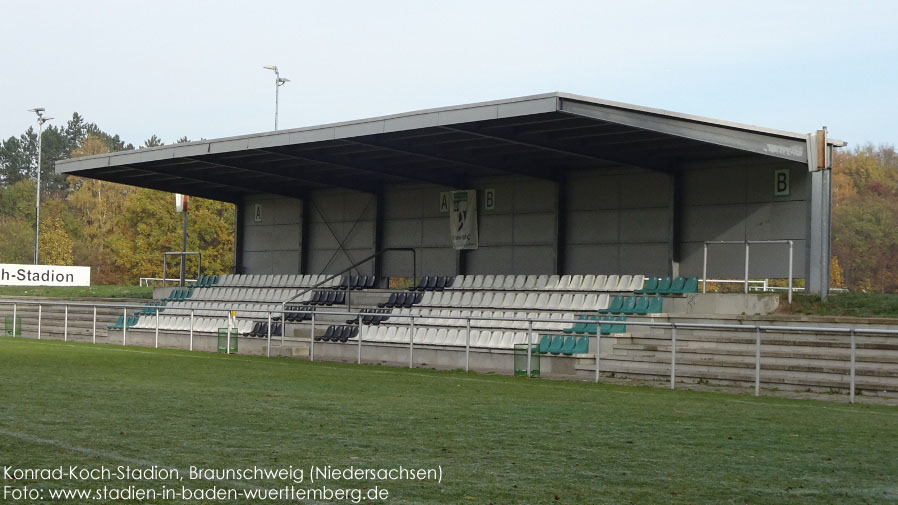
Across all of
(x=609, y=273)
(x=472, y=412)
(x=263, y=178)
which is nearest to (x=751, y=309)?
(x=609, y=273)

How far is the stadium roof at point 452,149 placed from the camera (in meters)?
20.3

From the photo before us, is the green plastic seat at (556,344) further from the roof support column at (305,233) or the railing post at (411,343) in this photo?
the roof support column at (305,233)

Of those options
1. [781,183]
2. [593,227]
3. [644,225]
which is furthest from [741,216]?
[593,227]

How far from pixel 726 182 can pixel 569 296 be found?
462cm

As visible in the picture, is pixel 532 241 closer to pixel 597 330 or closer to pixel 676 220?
pixel 676 220

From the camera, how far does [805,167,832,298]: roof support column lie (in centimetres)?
2214

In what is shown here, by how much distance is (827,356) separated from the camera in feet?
55.1

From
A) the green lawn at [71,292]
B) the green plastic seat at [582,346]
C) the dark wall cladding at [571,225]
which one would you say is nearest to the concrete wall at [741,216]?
the dark wall cladding at [571,225]

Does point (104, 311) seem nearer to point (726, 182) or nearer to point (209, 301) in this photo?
point (209, 301)

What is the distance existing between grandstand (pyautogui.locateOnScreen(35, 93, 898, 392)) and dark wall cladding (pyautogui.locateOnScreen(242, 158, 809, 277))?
1.9 inches

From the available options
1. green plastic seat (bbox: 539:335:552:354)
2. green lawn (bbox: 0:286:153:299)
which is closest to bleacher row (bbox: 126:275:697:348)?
green plastic seat (bbox: 539:335:552:354)

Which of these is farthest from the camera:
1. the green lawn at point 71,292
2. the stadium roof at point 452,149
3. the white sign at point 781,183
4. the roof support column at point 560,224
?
the green lawn at point 71,292

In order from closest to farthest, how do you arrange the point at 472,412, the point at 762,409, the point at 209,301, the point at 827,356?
the point at 472,412
the point at 762,409
the point at 827,356
the point at 209,301

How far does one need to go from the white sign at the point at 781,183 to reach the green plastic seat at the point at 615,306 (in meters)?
4.30
